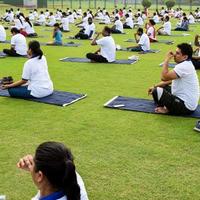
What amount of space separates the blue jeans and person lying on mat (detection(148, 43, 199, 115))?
2.25 m

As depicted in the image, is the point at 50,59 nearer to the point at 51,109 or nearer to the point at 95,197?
the point at 51,109

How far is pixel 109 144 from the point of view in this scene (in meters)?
5.30

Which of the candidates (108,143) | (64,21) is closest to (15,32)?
(108,143)

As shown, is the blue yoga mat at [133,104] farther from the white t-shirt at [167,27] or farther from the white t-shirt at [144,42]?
the white t-shirt at [167,27]

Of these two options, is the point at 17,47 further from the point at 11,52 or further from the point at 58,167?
the point at 58,167

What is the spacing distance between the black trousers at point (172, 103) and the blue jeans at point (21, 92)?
2.27m

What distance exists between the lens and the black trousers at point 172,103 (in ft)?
21.0

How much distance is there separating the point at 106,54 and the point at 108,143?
21.8 feet

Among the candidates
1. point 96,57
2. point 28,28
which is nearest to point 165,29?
point 28,28

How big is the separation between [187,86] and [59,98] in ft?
7.63

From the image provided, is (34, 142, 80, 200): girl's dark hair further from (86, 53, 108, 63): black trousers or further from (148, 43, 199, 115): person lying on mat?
(86, 53, 108, 63): black trousers

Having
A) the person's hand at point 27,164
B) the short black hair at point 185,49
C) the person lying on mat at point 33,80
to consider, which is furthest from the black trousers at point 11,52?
the person's hand at point 27,164

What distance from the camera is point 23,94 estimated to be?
292 inches

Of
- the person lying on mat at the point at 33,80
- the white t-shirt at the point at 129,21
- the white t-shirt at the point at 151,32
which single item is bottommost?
the person lying on mat at the point at 33,80
